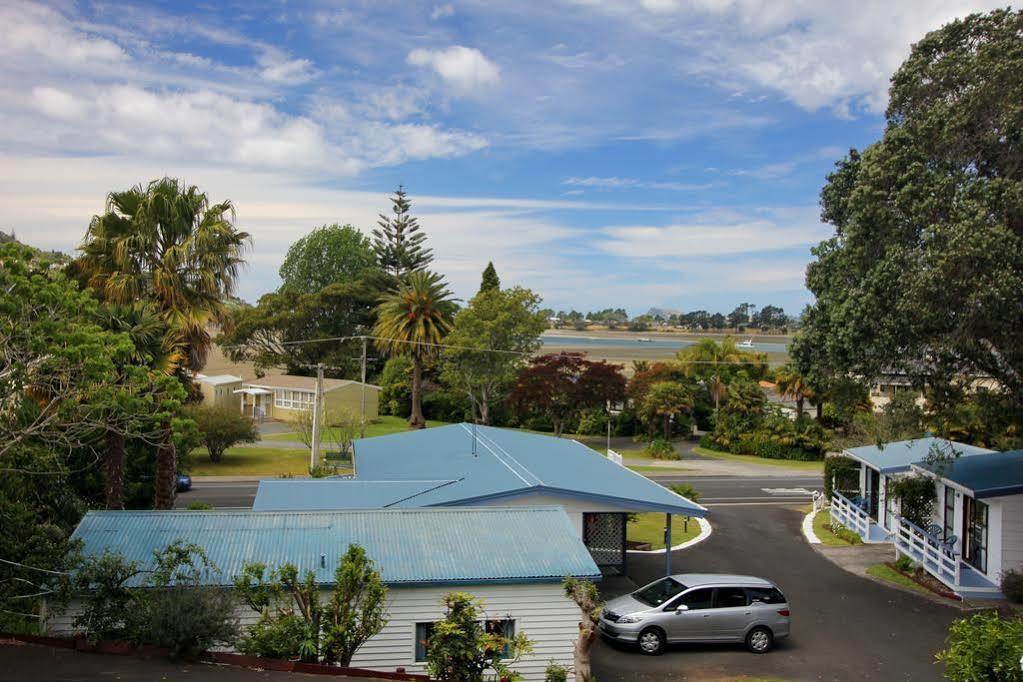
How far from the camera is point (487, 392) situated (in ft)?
206

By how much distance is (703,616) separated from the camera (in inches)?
696

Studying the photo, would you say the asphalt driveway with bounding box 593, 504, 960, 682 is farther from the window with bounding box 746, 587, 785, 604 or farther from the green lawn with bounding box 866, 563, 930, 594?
the window with bounding box 746, 587, 785, 604

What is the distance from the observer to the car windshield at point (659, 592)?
1805cm

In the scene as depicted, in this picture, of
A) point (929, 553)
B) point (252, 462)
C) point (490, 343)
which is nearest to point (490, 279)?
point (490, 343)

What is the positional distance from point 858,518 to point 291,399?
4666 centimetres

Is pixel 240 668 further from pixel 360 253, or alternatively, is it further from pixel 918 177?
pixel 360 253

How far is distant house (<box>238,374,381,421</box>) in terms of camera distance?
213 ft

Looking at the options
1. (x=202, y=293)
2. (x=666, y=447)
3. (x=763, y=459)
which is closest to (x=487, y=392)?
(x=666, y=447)

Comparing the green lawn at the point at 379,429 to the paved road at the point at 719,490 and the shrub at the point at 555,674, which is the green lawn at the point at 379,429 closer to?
the paved road at the point at 719,490

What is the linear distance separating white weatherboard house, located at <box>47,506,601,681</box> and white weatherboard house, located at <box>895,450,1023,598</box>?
12.2 metres

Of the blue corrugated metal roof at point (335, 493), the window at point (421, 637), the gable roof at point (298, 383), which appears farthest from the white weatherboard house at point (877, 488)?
the gable roof at point (298, 383)

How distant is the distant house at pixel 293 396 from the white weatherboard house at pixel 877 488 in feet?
128

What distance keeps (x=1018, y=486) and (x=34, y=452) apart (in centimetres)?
2185

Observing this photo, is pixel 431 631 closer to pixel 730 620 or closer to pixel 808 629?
pixel 730 620
